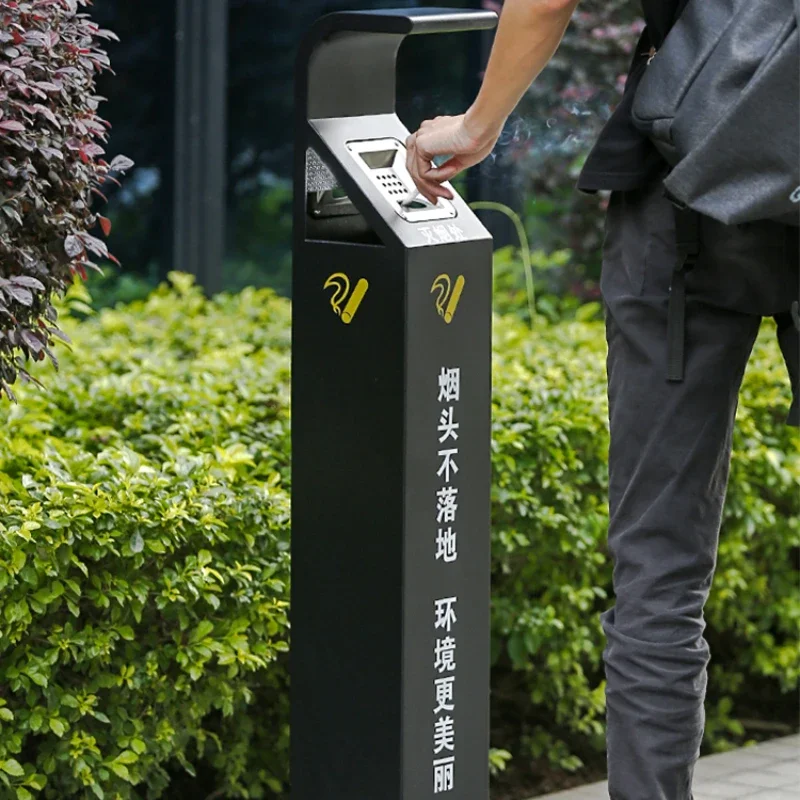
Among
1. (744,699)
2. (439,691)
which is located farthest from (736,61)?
(744,699)

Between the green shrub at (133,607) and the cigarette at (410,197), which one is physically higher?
the cigarette at (410,197)

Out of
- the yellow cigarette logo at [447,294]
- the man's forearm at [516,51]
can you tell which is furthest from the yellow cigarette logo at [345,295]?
the man's forearm at [516,51]

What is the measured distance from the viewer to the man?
2635 millimetres

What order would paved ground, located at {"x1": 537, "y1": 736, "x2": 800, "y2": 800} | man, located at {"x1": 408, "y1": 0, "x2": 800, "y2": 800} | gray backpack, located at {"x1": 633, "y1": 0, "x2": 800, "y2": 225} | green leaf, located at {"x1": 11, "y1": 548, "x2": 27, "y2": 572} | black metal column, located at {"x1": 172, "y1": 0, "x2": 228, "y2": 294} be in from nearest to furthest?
gray backpack, located at {"x1": 633, "y1": 0, "x2": 800, "y2": 225}, man, located at {"x1": 408, "y1": 0, "x2": 800, "y2": 800}, green leaf, located at {"x1": 11, "y1": 548, "x2": 27, "y2": 572}, paved ground, located at {"x1": 537, "y1": 736, "x2": 800, "y2": 800}, black metal column, located at {"x1": 172, "y1": 0, "x2": 228, "y2": 294}

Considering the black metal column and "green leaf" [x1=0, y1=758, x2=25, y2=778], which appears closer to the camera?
"green leaf" [x1=0, y1=758, x2=25, y2=778]

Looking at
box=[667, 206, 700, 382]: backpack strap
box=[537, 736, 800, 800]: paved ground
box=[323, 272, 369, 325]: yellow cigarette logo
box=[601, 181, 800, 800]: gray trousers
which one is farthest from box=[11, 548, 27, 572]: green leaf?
box=[537, 736, 800, 800]: paved ground

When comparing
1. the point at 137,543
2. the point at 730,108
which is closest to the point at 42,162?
the point at 137,543

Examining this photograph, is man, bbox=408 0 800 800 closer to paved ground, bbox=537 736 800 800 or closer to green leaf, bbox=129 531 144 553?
green leaf, bbox=129 531 144 553

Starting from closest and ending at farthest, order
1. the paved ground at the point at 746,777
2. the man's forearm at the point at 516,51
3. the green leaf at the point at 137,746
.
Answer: the man's forearm at the point at 516,51 → the green leaf at the point at 137,746 → the paved ground at the point at 746,777

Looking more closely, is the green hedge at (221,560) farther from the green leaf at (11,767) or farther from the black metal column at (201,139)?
the black metal column at (201,139)

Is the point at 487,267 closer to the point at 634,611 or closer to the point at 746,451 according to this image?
the point at 634,611

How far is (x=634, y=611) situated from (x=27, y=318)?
57.4 inches

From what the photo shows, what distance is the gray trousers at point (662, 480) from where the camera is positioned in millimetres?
2643

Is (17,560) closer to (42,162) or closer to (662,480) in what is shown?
(42,162)
